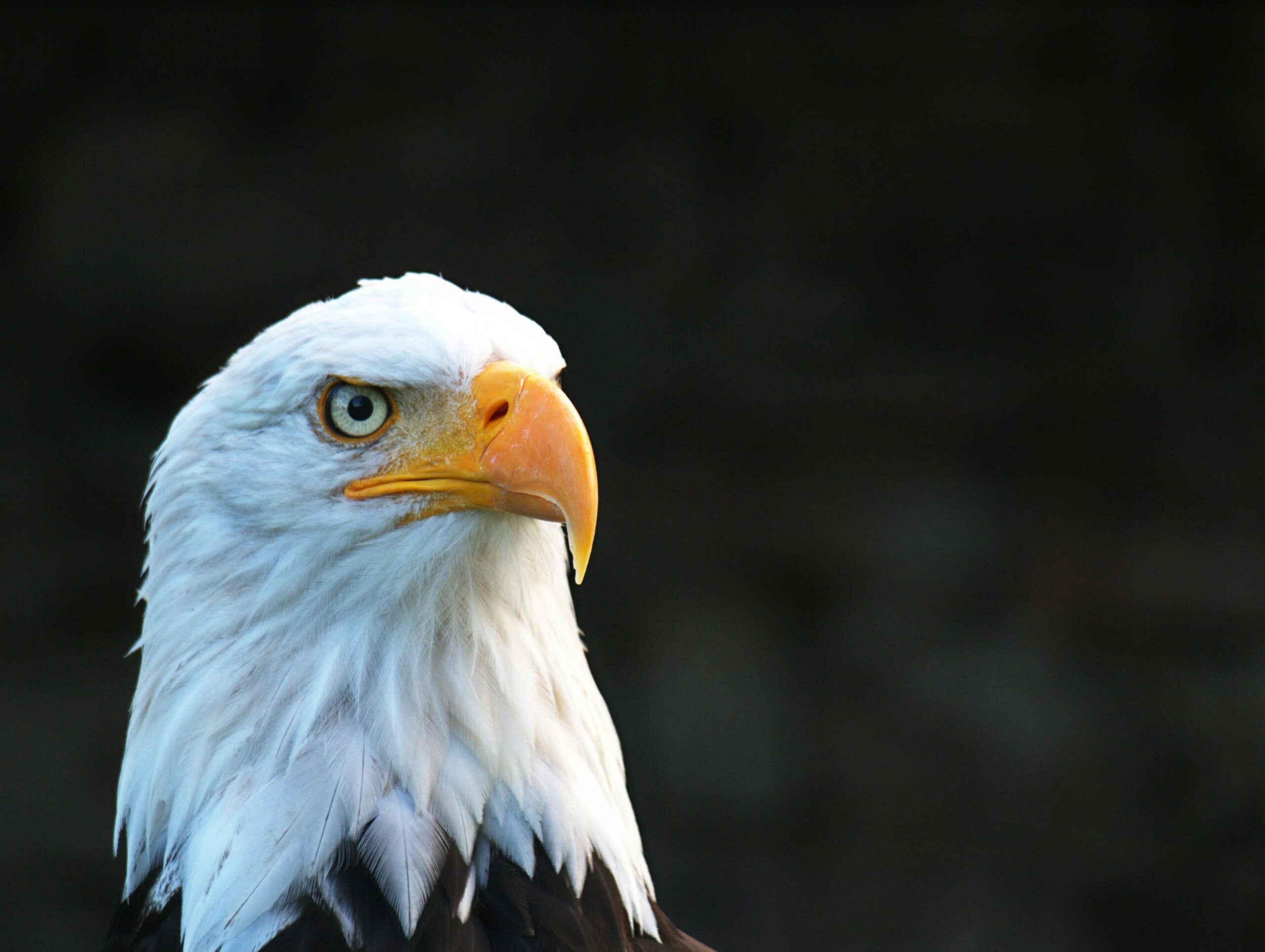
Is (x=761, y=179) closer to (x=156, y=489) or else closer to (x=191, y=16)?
(x=191, y=16)

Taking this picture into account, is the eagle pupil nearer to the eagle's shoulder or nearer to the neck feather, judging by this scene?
the neck feather

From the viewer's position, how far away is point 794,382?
4.27 metres

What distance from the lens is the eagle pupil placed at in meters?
1.40

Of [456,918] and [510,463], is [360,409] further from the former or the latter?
[456,918]

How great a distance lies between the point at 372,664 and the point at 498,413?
13.2 inches

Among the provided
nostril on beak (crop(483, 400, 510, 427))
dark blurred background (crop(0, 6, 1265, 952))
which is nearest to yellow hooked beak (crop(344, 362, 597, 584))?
nostril on beak (crop(483, 400, 510, 427))

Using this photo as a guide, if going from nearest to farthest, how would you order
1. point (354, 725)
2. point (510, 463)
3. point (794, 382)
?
point (510, 463) < point (354, 725) < point (794, 382)

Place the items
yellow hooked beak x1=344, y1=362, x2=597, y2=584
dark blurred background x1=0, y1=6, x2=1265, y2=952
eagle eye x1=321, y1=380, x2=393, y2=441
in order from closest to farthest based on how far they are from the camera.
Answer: yellow hooked beak x1=344, y1=362, x2=597, y2=584
eagle eye x1=321, y1=380, x2=393, y2=441
dark blurred background x1=0, y1=6, x2=1265, y2=952

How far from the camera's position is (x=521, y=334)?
1.41 m

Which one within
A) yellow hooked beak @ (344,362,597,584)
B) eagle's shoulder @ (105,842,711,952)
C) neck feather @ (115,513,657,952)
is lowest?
eagle's shoulder @ (105,842,711,952)

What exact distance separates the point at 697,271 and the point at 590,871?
2922mm

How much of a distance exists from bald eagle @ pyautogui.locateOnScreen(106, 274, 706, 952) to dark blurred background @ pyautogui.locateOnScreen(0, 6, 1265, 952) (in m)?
2.70

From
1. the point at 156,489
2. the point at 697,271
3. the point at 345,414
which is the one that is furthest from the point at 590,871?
the point at 697,271

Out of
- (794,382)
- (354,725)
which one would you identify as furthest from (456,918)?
(794,382)
